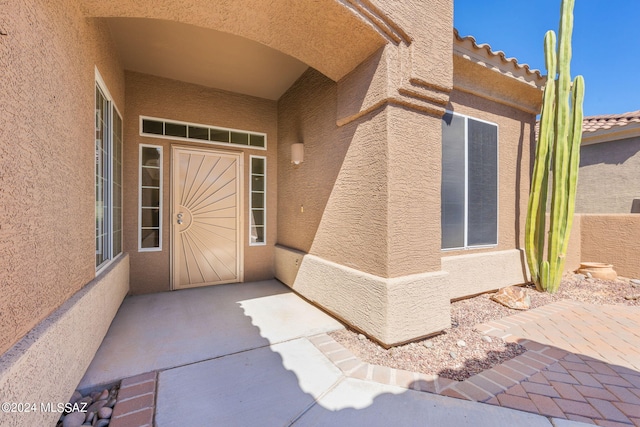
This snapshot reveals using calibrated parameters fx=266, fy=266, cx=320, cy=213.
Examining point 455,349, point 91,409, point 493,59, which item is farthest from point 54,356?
point 493,59

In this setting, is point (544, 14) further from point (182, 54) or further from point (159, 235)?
point (159, 235)

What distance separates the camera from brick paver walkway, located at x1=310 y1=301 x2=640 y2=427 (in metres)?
2.37

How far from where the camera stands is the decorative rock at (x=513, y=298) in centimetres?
471

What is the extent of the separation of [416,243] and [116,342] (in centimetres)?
408

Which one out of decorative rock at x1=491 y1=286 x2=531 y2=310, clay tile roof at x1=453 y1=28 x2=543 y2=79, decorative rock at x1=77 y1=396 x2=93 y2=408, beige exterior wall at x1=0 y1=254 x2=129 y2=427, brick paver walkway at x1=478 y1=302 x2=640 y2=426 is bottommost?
brick paver walkway at x1=478 y1=302 x2=640 y2=426

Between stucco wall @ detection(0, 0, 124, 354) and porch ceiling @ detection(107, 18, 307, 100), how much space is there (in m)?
1.31

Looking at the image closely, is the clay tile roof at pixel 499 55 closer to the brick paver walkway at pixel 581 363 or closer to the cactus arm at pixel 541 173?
the cactus arm at pixel 541 173

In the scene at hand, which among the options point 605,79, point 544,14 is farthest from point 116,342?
point 605,79

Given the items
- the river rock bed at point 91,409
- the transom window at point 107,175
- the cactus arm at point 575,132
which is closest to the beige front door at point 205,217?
the transom window at point 107,175

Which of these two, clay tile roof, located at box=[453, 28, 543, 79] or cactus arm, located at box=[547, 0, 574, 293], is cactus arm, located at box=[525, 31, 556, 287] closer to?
cactus arm, located at box=[547, 0, 574, 293]

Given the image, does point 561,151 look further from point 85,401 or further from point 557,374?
point 85,401

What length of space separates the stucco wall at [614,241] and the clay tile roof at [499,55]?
14.0ft

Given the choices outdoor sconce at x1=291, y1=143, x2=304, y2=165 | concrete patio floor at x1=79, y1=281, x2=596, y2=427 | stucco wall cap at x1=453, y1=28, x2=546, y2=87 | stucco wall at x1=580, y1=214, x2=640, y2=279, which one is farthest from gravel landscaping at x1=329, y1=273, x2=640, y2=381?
stucco wall cap at x1=453, y1=28, x2=546, y2=87

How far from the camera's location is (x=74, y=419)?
2.13m
